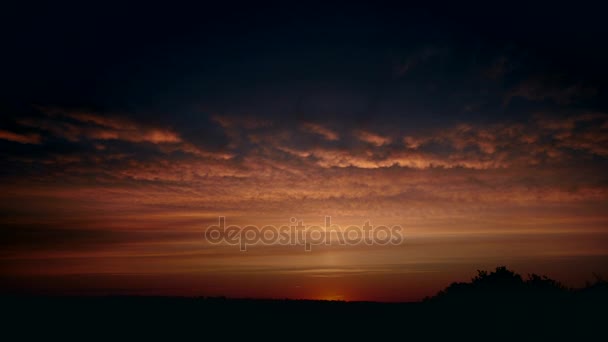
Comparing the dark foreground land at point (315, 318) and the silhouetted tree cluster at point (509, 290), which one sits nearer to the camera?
the dark foreground land at point (315, 318)

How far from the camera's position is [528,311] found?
66.3 feet

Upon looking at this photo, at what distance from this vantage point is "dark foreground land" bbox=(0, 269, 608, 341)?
56.5 feet

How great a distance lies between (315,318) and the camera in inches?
799

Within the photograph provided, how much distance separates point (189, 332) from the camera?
56.9ft

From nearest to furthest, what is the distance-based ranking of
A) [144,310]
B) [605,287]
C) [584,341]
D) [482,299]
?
1. [584,341]
2. [144,310]
3. [482,299]
4. [605,287]

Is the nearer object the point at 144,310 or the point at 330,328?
the point at 330,328

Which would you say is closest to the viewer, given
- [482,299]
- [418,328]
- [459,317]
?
[418,328]

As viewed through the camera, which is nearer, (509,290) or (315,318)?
(315,318)

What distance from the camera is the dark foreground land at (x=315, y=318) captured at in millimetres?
17219

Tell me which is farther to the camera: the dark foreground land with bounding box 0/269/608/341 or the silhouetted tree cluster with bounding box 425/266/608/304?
the silhouetted tree cluster with bounding box 425/266/608/304

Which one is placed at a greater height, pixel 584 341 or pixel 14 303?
pixel 14 303

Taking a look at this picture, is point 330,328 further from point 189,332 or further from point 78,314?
point 78,314

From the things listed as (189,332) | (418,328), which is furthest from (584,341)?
(189,332)

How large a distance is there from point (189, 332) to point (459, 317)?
1049 centimetres
